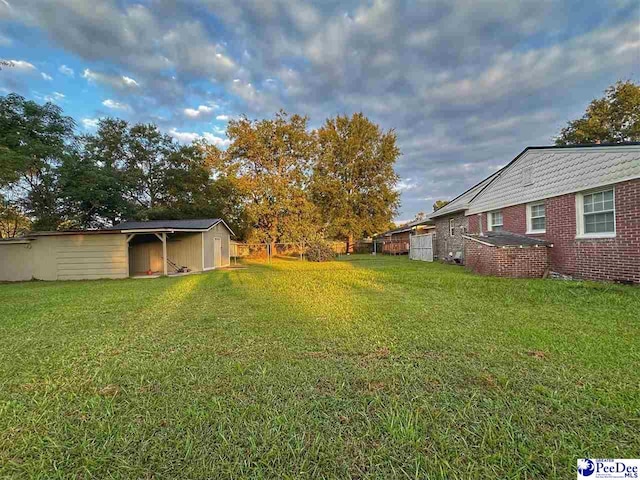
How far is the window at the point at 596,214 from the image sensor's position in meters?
6.86

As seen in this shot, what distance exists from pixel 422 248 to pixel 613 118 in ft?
58.7

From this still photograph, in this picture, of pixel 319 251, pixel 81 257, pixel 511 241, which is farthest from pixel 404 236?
pixel 81 257

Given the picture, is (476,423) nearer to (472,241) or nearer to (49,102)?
(472,241)

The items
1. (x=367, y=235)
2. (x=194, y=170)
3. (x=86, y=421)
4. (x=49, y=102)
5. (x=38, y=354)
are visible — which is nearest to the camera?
(x=86, y=421)

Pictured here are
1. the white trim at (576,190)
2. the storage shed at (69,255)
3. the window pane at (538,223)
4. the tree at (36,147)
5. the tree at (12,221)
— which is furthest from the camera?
the tree at (12,221)

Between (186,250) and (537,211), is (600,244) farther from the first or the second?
(186,250)

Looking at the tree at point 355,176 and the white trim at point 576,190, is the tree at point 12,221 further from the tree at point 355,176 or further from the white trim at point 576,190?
the white trim at point 576,190

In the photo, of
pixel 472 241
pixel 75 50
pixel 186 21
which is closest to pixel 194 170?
pixel 75 50

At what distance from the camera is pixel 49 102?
15.3m

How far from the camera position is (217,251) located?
16578 mm

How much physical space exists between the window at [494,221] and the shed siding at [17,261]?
776 inches

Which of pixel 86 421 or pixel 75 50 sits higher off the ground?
pixel 75 50

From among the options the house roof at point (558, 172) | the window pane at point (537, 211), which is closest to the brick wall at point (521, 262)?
the window pane at point (537, 211)

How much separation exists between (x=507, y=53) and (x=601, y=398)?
508 inches
